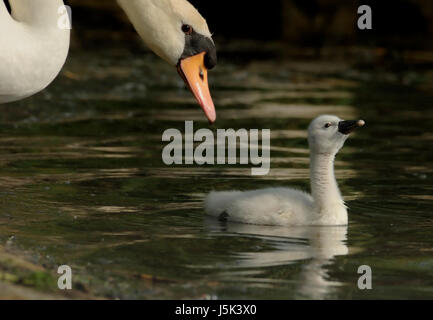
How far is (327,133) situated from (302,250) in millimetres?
1372

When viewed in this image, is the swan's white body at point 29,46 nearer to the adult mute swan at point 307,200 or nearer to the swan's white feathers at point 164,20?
the swan's white feathers at point 164,20

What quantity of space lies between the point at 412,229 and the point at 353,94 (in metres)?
7.88

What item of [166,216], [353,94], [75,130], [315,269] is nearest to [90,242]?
[166,216]

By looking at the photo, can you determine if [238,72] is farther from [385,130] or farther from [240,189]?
[240,189]

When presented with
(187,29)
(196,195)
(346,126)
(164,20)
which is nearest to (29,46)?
(164,20)

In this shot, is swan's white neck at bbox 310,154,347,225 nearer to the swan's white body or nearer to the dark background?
the swan's white body

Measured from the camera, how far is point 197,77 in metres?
7.70

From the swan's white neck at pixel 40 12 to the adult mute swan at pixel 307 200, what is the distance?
1.79 m

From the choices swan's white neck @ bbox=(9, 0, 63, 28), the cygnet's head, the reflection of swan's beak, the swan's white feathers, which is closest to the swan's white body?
swan's white neck @ bbox=(9, 0, 63, 28)

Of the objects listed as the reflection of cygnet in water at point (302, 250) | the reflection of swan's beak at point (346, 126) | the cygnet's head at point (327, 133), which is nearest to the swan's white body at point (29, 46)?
the reflection of cygnet in water at point (302, 250)

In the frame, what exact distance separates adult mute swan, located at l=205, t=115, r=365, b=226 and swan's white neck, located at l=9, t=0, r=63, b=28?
1794 millimetres

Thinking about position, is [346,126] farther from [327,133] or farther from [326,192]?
[326,192]

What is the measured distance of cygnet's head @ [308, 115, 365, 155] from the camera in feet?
26.1

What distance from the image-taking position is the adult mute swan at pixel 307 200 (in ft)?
25.2
